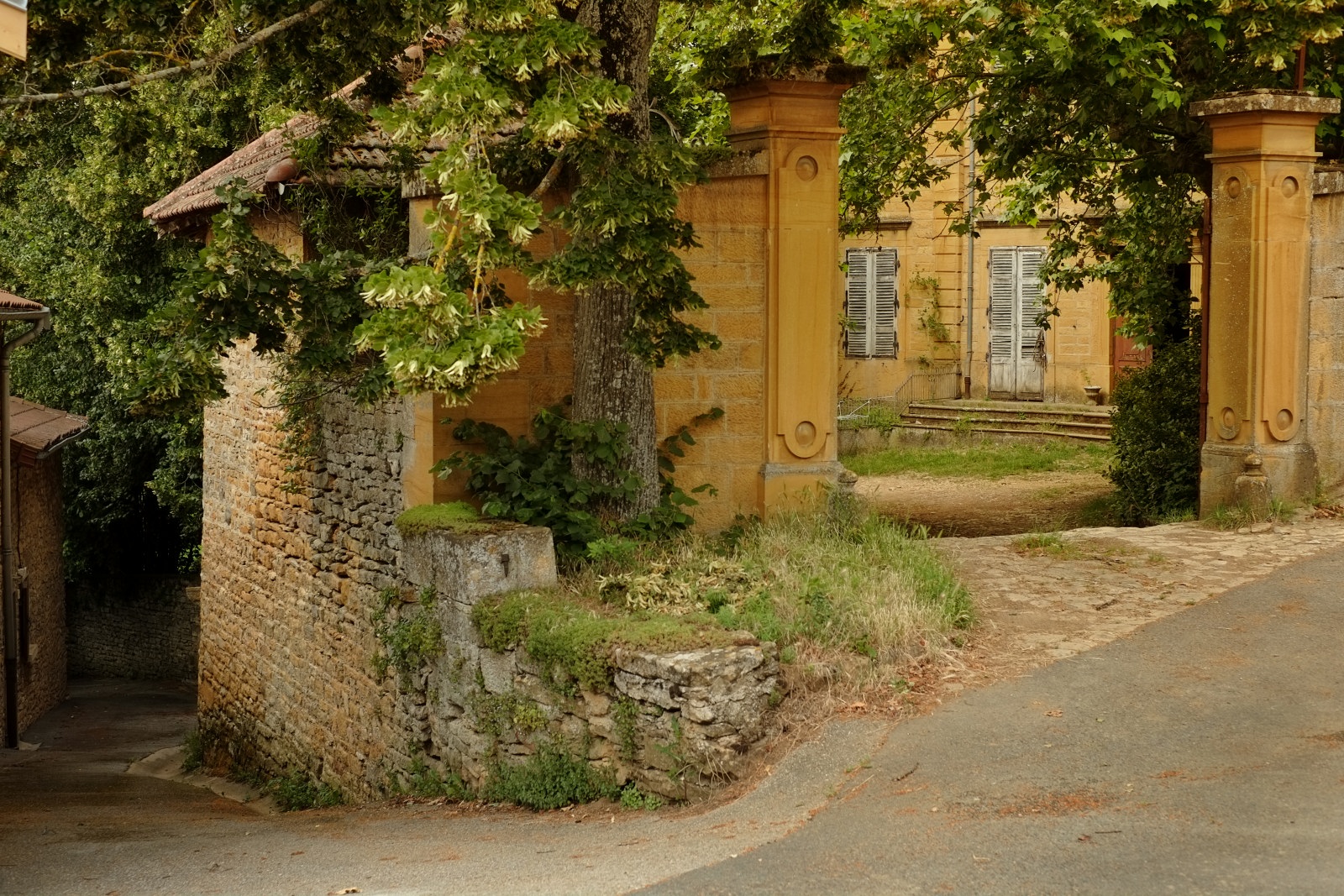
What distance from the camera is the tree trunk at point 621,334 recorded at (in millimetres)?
8680

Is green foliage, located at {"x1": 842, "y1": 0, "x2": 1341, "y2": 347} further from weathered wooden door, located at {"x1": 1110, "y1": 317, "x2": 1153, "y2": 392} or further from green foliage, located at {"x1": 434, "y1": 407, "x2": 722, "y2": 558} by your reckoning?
weathered wooden door, located at {"x1": 1110, "y1": 317, "x2": 1153, "y2": 392}

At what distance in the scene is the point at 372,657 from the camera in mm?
9953

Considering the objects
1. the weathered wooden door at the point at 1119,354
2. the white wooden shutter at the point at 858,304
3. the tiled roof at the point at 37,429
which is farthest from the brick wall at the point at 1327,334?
the white wooden shutter at the point at 858,304

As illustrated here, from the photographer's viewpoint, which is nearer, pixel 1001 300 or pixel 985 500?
pixel 985 500

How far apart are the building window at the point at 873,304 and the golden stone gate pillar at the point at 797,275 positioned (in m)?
16.3

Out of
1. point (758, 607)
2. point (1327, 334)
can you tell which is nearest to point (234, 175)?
point (758, 607)

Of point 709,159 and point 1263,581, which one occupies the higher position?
point 709,159

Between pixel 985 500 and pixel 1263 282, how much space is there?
6.04 meters

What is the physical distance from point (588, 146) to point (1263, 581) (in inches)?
190

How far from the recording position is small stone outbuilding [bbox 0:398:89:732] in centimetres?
1797

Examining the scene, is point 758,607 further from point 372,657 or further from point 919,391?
point 919,391

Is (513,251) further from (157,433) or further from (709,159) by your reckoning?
(157,433)

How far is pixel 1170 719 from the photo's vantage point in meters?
6.67

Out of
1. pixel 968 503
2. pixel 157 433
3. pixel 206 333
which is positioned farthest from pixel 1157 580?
pixel 157 433
